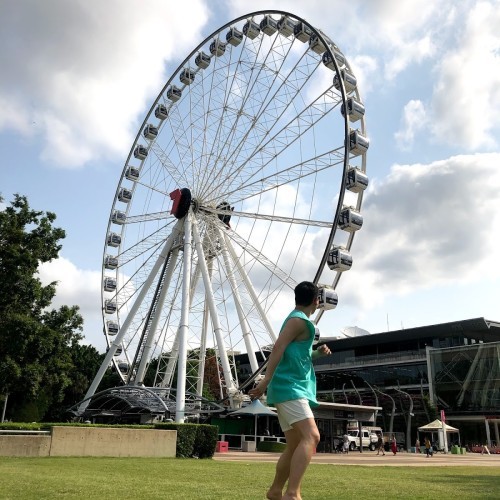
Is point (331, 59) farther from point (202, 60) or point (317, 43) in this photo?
point (202, 60)

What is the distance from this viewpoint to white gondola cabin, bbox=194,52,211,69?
38781 millimetres

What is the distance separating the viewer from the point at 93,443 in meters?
19.5

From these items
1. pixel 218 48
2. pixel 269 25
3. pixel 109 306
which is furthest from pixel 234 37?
pixel 109 306

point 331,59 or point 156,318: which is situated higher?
point 331,59

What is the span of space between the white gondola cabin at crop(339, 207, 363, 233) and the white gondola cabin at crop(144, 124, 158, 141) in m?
19.7

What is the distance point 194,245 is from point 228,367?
7242mm

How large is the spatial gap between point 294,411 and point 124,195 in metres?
39.4

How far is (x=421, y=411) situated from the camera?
60.3 meters

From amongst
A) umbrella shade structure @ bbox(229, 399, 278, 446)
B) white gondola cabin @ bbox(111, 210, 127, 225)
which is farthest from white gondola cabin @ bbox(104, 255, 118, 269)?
umbrella shade structure @ bbox(229, 399, 278, 446)

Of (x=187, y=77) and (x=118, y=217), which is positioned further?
(x=118, y=217)

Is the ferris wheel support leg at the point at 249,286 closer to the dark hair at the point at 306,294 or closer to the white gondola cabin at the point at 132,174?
the white gondola cabin at the point at 132,174

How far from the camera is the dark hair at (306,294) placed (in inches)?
211

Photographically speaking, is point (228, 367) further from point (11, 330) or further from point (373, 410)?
point (373, 410)

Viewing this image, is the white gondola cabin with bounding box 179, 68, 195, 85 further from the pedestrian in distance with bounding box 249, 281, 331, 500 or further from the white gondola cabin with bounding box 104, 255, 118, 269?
the pedestrian in distance with bounding box 249, 281, 331, 500
